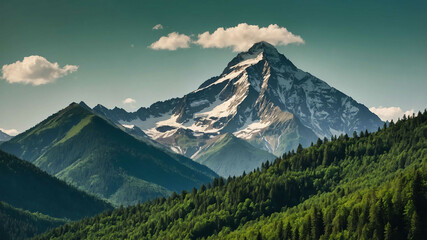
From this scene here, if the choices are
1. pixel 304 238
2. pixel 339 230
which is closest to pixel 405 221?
pixel 339 230

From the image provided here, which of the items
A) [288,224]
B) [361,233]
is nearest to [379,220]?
[361,233]

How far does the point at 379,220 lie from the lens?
534ft

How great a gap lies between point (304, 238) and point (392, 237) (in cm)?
2854

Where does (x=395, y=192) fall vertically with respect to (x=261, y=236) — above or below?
above

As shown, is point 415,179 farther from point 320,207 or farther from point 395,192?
point 320,207

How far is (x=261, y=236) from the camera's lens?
19238cm

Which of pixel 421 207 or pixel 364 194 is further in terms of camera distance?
pixel 364 194

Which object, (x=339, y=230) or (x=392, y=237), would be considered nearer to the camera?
(x=392, y=237)

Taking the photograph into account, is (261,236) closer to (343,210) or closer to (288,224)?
(288,224)

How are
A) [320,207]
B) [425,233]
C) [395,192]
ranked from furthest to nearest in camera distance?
1. [320,207]
2. [395,192]
3. [425,233]

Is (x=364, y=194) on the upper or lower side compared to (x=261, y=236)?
upper

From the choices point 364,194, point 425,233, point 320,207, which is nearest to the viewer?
point 425,233

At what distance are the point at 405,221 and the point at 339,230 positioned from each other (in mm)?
19133

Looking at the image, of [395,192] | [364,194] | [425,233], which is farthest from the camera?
[364,194]
